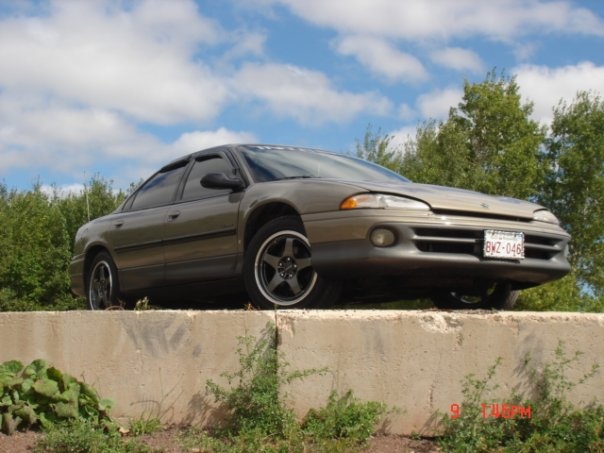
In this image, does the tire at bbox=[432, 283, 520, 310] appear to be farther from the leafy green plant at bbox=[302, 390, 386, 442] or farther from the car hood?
the leafy green plant at bbox=[302, 390, 386, 442]

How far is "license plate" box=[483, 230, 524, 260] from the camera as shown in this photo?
547 centimetres

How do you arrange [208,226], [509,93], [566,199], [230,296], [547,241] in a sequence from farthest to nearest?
[566,199] < [509,93] < [230,296] < [208,226] < [547,241]

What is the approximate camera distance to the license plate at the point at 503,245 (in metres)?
5.47

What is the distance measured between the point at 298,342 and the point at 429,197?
1332 millimetres

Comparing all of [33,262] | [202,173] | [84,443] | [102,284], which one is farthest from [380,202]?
[33,262]

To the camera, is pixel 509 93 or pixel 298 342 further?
pixel 509 93

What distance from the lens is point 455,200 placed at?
219 inches

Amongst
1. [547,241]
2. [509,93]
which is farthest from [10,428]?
[509,93]

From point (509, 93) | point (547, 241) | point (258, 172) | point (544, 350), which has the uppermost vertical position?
point (509, 93)

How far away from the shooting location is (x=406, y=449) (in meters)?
4.64

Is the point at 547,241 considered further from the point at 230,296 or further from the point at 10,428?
the point at 10,428

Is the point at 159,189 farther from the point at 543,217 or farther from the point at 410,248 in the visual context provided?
the point at 543,217

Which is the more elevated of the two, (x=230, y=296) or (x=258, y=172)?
(x=258, y=172)

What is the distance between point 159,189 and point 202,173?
617 millimetres
